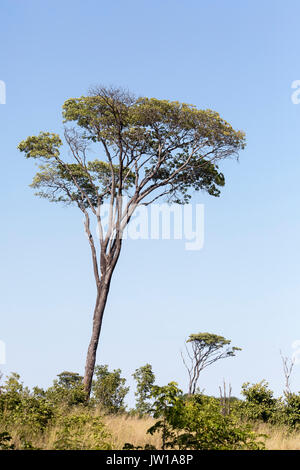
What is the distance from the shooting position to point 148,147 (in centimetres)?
2028

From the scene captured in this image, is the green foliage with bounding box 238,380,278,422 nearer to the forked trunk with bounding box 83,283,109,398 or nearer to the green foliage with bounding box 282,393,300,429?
the green foliage with bounding box 282,393,300,429

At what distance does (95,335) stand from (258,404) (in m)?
6.42

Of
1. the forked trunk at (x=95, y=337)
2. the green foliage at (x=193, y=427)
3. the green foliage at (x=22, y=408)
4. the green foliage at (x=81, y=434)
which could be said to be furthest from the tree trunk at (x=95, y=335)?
the green foliage at (x=193, y=427)

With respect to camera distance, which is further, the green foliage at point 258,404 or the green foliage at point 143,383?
the green foliage at point 143,383

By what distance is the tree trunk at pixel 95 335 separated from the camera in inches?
665

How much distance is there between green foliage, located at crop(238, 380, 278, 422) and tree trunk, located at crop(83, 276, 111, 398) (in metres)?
5.56

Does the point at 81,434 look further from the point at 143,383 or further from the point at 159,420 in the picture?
the point at 143,383

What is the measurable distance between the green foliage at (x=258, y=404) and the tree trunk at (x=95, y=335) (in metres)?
5.56

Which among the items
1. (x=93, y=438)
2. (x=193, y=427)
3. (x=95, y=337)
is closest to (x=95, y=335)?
(x=95, y=337)

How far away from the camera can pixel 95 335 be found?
692 inches

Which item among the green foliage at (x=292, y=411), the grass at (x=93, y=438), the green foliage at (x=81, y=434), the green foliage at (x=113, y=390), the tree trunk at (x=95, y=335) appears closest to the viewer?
the green foliage at (x=81, y=434)

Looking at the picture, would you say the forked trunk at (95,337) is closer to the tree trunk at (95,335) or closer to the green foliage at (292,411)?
the tree trunk at (95,335)
